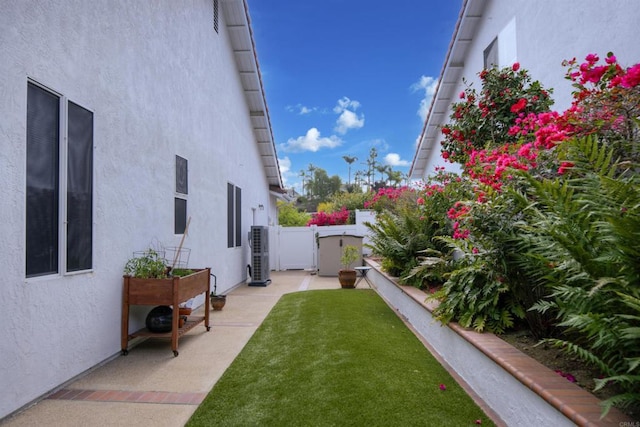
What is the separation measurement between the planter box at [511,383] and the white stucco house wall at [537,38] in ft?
10.8

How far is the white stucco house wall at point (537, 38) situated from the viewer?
4168 millimetres

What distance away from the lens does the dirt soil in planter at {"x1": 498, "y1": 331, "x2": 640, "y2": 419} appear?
8.04ft

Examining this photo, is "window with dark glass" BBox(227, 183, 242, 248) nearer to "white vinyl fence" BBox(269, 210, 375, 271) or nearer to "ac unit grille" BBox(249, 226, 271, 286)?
"ac unit grille" BBox(249, 226, 271, 286)

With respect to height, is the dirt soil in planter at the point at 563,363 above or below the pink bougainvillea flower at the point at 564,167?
below

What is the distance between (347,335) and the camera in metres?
5.34

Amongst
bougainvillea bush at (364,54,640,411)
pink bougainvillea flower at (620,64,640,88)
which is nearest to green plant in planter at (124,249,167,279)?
bougainvillea bush at (364,54,640,411)

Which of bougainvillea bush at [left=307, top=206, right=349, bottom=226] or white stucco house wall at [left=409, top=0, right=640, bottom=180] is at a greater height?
white stucco house wall at [left=409, top=0, right=640, bottom=180]

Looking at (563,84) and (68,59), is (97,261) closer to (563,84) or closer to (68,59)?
(68,59)

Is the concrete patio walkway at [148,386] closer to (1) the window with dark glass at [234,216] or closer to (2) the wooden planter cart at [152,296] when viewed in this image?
(2) the wooden planter cart at [152,296]

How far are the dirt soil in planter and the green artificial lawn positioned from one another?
0.66 m

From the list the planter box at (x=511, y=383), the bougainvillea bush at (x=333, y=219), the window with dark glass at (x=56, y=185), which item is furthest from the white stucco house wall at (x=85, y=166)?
the bougainvillea bush at (x=333, y=219)

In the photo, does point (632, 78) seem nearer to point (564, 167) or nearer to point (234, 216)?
point (564, 167)

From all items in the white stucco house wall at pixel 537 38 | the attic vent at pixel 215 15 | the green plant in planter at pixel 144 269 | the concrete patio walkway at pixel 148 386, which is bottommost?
the concrete patio walkway at pixel 148 386

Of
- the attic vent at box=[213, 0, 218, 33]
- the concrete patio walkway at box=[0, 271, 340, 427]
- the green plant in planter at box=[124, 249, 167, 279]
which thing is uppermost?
the attic vent at box=[213, 0, 218, 33]
